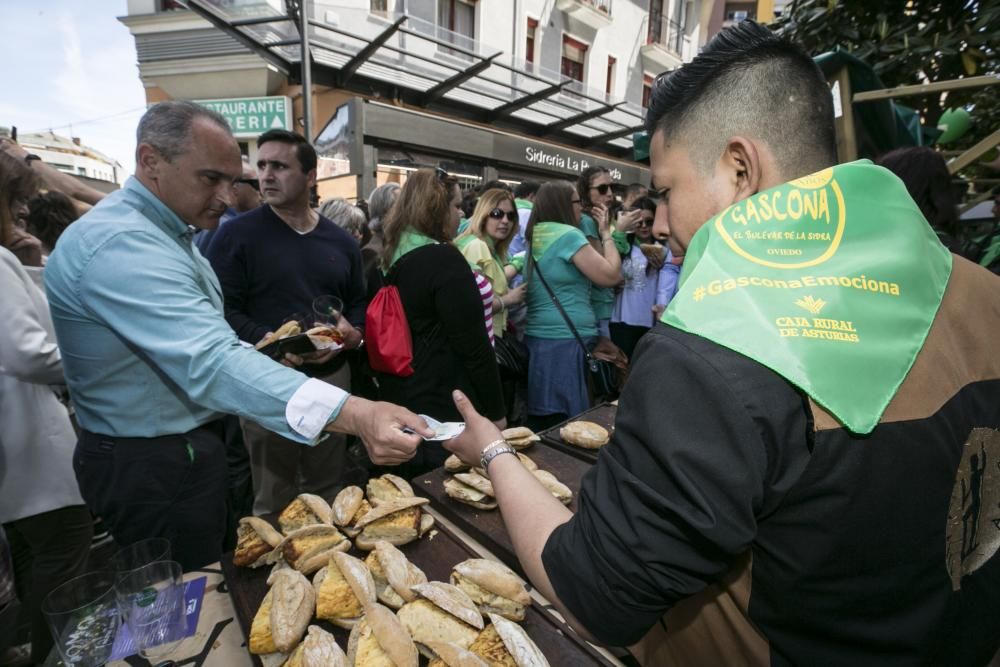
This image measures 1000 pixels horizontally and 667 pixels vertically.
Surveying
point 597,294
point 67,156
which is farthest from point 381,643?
point 67,156

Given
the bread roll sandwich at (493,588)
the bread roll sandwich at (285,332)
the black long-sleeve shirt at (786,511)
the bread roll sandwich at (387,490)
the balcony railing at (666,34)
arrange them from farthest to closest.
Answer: the balcony railing at (666,34), the bread roll sandwich at (285,332), the bread roll sandwich at (387,490), the bread roll sandwich at (493,588), the black long-sleeve shirt at (786,511)

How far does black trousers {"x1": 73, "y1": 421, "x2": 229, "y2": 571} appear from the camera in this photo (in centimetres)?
168

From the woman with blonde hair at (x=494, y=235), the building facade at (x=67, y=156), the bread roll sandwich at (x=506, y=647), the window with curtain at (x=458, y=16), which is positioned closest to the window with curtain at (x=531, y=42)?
the window with curtain at (x=458, y=16)

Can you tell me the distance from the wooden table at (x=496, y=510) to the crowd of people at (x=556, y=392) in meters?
0.30

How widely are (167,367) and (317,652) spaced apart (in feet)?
3.29

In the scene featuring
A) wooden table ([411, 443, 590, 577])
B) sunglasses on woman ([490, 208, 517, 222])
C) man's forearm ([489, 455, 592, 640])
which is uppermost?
sunglasses on woman ([490, 208, 517, 222])

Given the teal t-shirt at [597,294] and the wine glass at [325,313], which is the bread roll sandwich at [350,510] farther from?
the teal t-shirt at [597,294]

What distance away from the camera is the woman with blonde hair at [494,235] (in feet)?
11.8

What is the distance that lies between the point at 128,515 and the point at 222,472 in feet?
1.00

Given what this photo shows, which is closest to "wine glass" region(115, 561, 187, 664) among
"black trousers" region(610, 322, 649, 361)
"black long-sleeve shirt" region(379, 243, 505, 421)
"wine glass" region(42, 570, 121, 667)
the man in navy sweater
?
"wine glass" region(42, 570, 121, 667)

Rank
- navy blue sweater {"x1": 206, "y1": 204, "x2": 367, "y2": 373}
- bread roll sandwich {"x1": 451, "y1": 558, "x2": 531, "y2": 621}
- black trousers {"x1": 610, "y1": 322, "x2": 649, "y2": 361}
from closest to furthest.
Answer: bread roll sandwich {"x1": 451, "y1": 558, "x2": 531, "y2": 621} < navy blue sweater {"x1": 206, "y1": 204, "x2": 367, "y2": 373} < black trousers {"x1": 610, "y1": 322, "x2": 649, "y2": 361}

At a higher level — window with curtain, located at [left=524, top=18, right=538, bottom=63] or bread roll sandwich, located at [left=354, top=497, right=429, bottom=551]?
window with curtain, located at [left=524, top=18, right=538, bottom=63]

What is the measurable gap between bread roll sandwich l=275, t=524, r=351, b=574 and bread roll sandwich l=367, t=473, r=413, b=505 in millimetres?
212

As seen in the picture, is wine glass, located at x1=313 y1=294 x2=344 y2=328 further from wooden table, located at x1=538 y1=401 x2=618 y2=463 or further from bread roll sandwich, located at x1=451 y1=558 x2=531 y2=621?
bread roll sandwich, located at x1=451 y1=558 x2=531 y2=621
